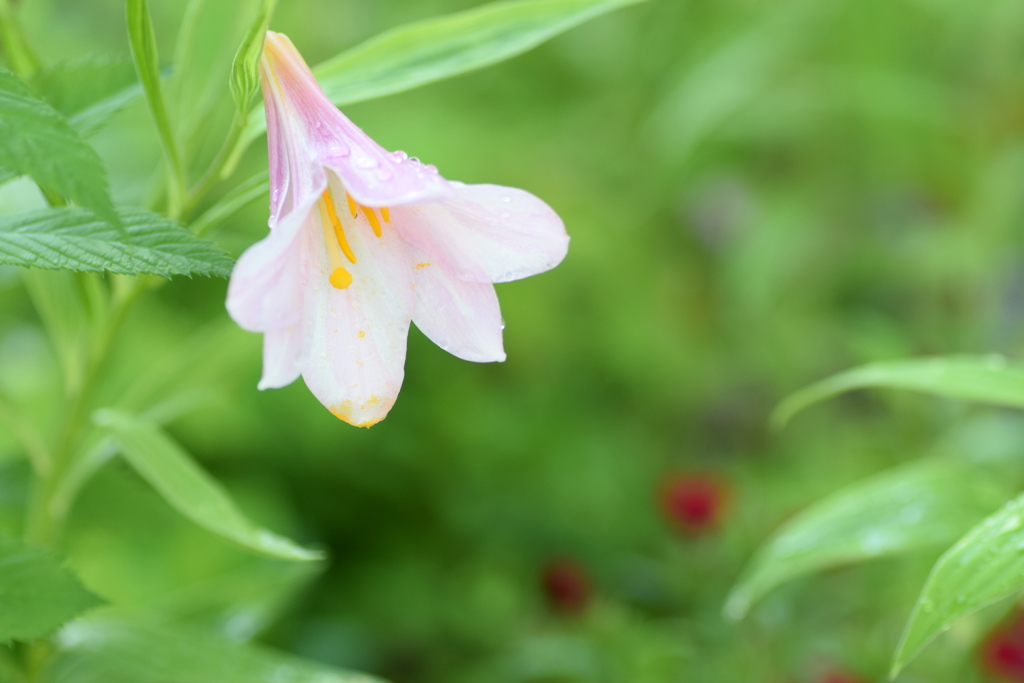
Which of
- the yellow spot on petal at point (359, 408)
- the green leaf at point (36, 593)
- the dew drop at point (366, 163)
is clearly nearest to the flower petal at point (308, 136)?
the dew drop at point (366, 163)

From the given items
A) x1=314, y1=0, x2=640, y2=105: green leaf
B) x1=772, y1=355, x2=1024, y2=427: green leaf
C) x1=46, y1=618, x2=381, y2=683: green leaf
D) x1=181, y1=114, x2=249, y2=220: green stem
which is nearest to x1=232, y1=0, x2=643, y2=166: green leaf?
x1=314, y1=0, x2=640, y2=105: green leaf

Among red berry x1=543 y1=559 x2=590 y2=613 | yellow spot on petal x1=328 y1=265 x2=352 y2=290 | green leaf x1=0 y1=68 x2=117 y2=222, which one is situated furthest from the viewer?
red berry x1=543 y1=559 x2=590 y2=613

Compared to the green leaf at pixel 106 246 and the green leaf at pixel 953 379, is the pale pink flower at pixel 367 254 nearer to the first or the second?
the green leaf at pixel 106 246

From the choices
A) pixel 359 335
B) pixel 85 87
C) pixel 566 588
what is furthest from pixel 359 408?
pixel 566 588

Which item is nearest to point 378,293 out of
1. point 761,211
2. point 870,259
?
point 761,211

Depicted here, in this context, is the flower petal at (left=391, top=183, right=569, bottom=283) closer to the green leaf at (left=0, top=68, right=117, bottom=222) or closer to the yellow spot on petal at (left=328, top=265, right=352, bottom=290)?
the yellow spot on petal at (left=328, top=265, right=352, bottom=290)

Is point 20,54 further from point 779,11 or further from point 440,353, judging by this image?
point 779,11

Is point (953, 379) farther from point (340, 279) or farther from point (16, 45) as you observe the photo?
point (16, 45)
